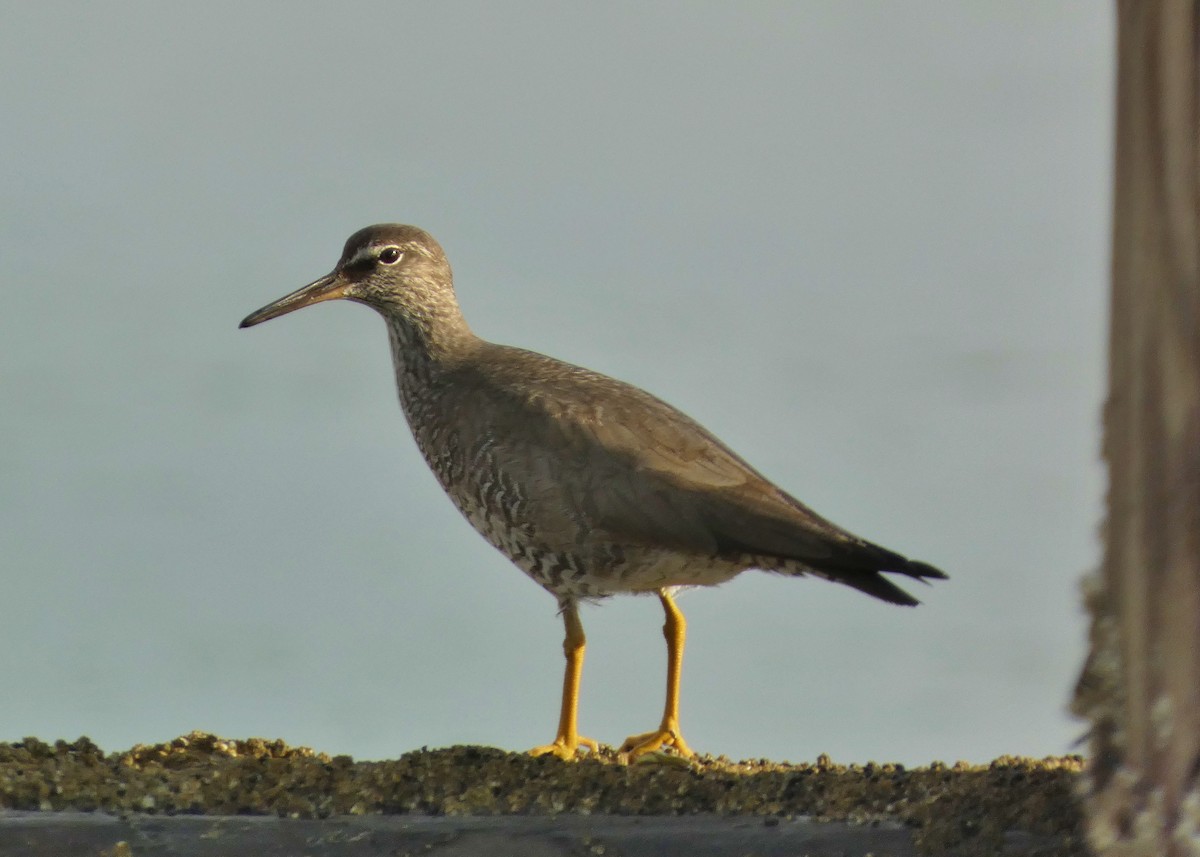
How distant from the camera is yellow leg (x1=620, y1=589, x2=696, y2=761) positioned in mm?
7422

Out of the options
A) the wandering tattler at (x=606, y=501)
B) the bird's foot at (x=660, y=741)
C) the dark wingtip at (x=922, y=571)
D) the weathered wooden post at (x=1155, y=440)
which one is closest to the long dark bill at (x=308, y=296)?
the wandering tattler at (x=606, y=501)

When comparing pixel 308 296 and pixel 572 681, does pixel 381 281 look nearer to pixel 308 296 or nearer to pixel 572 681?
pixel 308 296

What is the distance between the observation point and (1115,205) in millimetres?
3869

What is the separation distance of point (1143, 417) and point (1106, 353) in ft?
0.63

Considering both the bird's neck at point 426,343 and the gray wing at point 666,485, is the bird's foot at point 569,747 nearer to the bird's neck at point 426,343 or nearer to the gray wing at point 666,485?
the gray wing at point 666,485

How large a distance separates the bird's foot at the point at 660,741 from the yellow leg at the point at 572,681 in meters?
0.17

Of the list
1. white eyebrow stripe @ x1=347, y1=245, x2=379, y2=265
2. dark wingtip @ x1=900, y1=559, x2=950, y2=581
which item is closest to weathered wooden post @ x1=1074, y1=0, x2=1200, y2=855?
dark wingtip @ x1=900, y1=559, x2=950, y2=581

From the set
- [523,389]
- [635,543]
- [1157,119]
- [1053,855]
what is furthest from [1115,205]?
[523,389]

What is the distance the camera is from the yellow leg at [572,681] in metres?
7.26

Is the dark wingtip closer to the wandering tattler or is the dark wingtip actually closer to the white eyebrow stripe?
the wandering tattler

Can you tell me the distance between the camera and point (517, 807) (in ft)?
17.1

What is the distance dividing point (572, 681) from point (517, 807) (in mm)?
2135

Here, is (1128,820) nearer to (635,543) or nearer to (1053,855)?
(1053,855)

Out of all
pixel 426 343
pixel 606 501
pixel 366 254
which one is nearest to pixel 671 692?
pixel 606 501
